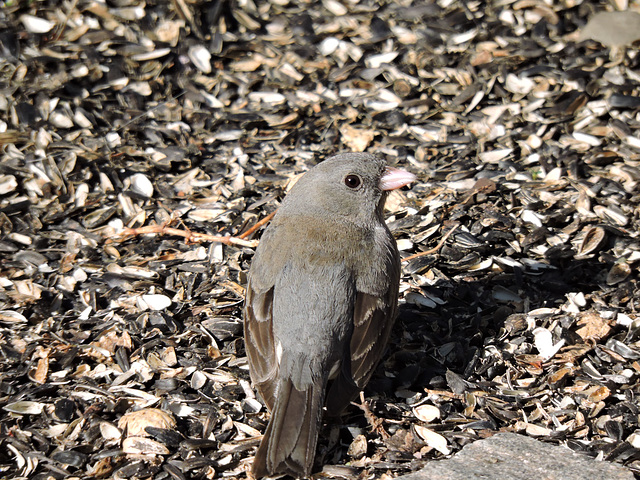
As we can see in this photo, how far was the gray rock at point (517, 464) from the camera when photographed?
298cm

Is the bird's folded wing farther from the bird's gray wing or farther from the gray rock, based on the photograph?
the gray rock

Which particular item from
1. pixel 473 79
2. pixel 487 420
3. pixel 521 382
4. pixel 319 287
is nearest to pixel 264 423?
pixel 319 287

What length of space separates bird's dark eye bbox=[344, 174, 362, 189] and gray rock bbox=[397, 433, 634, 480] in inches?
58.6

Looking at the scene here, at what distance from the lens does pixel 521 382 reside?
3691 mm

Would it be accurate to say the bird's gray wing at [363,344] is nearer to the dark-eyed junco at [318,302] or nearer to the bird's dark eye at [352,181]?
the dark-eyed junco at [318,302]

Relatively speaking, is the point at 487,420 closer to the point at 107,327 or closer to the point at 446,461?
the point at 446,461

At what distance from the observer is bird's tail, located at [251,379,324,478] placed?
2951mm

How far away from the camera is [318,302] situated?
10.9 ft

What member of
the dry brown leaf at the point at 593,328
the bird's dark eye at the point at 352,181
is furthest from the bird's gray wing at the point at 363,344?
the dry brown leaf at the point at 593,328

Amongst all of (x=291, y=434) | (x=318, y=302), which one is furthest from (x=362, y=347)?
(x=291, y=434)

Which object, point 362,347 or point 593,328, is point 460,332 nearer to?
point 593,328

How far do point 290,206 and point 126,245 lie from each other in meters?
1.34

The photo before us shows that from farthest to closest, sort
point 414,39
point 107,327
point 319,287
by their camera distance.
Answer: point 414,39 → point 107,327 → point 319,287

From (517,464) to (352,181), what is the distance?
1677 mm
